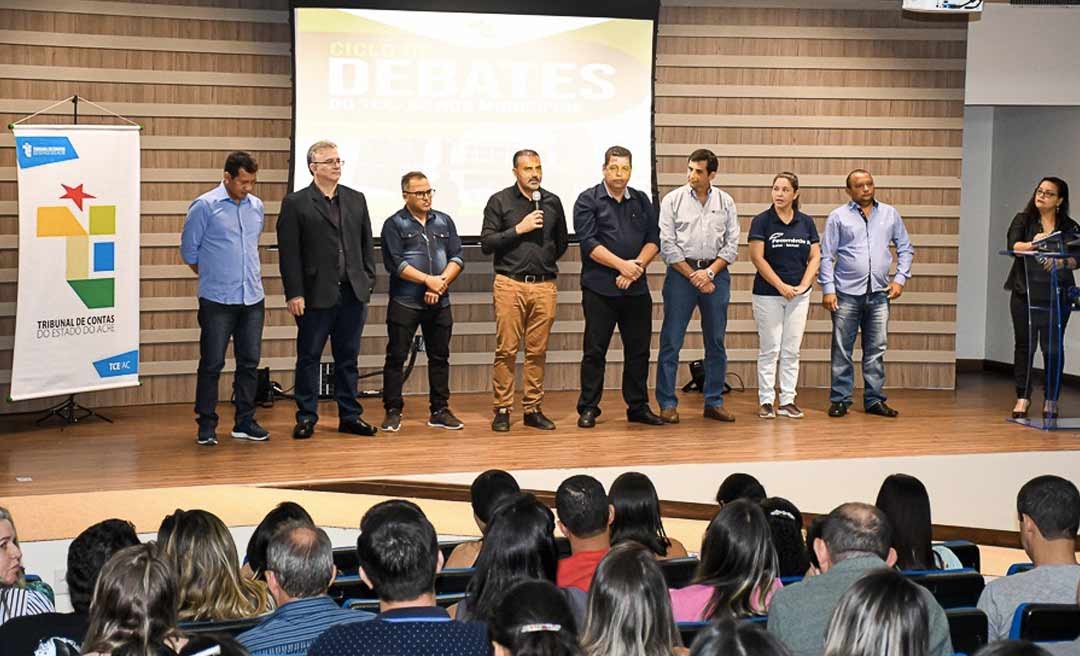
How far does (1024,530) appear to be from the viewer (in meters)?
3.93

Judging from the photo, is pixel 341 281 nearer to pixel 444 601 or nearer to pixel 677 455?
pixel 677 455

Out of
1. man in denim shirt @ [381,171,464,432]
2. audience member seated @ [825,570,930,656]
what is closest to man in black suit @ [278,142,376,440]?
man in denim shirt @ [381,171,464,432]

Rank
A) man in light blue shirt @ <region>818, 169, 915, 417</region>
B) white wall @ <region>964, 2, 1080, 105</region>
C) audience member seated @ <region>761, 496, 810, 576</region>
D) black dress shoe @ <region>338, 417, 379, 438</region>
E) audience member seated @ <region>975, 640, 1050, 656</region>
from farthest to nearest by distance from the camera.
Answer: white wall @ <region>964, 2, 1080, 105</region>
man in light blue shirt @ <region>818, 169, 915, 417</region>
black dress shoe @ <region>338, 417, 379, 438</region>
audience member seated @ <region>761, 496, 810, 576</region>
audience member seated @ <region>975, 640, 1050, 656</region>

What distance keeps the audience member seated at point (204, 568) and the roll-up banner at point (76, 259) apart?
161 inches

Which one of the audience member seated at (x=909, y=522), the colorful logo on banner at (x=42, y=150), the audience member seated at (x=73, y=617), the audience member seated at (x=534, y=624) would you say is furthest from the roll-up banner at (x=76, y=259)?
the audience member seated at (x=534, y=624)

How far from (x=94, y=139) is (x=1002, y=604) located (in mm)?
5542

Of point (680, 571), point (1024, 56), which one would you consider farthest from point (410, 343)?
point (1024, 56)

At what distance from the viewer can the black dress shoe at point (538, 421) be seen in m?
7.48

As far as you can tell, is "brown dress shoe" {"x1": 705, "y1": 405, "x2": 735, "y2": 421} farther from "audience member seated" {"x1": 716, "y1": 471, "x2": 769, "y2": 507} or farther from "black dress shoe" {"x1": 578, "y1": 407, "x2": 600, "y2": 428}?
"audience member seated" {"x1": 716, "y1": 471, "x2": 769, "y2": 507}

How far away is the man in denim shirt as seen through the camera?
7297mm

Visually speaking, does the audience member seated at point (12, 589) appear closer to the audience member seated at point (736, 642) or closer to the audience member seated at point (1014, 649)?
the audience member seated at point (736, 642)

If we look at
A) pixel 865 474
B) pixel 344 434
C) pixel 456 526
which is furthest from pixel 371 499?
pixel 865 474

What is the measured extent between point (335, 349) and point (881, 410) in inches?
125

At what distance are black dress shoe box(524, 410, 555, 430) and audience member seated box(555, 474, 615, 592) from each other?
11.4 feet
